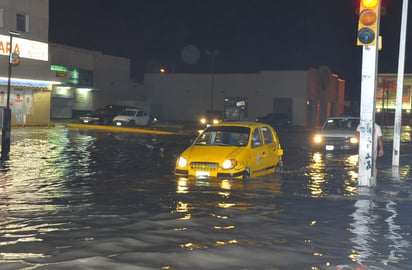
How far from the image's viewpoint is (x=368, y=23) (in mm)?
12734

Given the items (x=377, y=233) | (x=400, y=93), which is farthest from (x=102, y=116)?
(x=377, y=233)

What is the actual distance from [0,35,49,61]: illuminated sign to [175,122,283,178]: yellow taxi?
86.5 ft

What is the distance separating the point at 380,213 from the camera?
34.3ft

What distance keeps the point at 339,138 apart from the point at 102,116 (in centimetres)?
2508

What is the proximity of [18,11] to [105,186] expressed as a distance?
1150 inches

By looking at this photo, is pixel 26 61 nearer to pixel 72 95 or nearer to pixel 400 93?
pixel 72 95

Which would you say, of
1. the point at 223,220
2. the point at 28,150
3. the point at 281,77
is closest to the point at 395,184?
the point at 223,220

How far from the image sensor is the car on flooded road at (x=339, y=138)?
78.1ft

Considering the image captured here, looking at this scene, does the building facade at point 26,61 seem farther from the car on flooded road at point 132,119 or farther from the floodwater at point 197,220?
the floodwater at point 197,220

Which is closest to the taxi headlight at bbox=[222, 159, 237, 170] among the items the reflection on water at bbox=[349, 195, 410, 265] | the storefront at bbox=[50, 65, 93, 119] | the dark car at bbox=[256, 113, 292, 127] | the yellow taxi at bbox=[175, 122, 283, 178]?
the yellow taxi at bbox=[175, 122, 283, 178]

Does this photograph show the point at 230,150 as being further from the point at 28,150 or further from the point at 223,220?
the point at 28,150

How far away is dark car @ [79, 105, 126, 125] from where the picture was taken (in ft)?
146

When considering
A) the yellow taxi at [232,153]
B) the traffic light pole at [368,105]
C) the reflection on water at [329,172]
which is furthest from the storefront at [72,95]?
the traffic light pole at [368,105]

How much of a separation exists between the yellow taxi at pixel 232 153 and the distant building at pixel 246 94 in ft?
159
